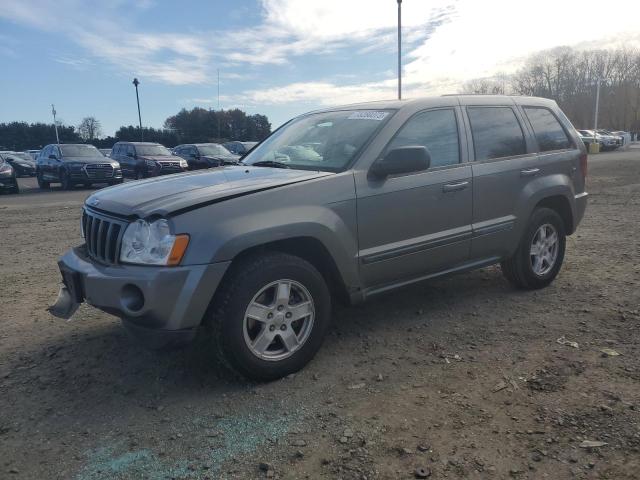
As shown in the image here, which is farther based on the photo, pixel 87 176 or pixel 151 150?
pixel 151 150

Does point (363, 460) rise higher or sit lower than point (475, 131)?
lower

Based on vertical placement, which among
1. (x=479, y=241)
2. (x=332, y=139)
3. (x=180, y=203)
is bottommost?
(x=479, y=241)

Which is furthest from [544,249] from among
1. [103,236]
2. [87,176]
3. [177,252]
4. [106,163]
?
[87,176]

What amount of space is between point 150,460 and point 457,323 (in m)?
2.62

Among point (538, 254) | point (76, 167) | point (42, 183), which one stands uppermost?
point (76, 167)

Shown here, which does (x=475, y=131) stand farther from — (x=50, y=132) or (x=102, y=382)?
(x=50, y=132)

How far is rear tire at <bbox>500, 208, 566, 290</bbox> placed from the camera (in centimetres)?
492

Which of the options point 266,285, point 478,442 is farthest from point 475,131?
point 478,442

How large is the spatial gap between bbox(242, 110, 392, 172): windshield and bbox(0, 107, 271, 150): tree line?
170 ft

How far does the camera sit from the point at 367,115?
420 centimetres

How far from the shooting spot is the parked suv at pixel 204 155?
21781mm

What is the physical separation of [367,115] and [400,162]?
71 centimetres

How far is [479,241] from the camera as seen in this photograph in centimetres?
445

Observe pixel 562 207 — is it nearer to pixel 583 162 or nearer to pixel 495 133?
pixel 583 162
